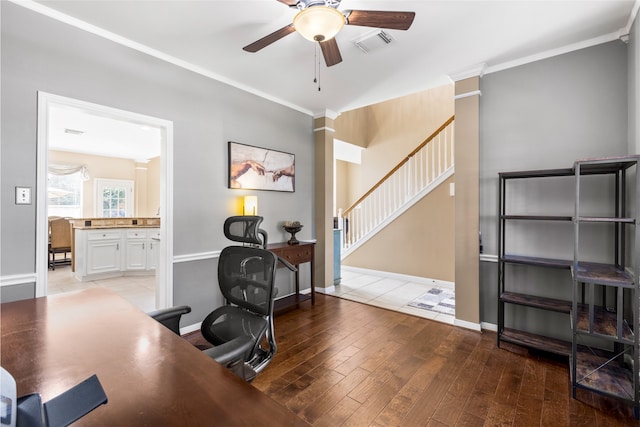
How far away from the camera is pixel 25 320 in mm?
1367

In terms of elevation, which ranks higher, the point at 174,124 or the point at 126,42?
the point at 126,42

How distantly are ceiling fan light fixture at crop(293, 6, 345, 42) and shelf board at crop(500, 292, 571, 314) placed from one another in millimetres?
2642

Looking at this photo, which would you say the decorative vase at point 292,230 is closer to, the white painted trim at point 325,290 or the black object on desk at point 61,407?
the white painted trim at point 325,290

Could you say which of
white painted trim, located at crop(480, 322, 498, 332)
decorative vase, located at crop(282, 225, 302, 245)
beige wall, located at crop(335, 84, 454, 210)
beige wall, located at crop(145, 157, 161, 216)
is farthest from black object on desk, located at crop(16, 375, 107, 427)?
beige wall, located at crop(145, 157, 161, 216)

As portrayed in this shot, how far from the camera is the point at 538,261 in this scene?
2.55m

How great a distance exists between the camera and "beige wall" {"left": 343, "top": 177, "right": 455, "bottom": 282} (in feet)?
15.1

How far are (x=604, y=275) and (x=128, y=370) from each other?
2826 mm

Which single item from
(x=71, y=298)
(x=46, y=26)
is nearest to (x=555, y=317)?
(x=71, y=298)

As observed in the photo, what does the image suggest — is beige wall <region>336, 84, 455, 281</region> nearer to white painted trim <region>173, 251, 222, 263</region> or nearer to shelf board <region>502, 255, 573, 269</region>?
shelf board <region>502, 255, 573, 269</region>

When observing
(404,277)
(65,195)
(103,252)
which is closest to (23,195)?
(103,252)

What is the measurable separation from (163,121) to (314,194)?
231 cm

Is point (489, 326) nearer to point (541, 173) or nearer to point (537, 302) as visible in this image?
point (537, 302)

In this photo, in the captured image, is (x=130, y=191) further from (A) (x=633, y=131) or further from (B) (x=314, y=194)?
(A) (x=633, y=131)

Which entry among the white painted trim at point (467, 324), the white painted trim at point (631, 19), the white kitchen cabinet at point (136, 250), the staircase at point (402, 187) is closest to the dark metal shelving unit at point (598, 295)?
the white painted trim at point (467, 324)
